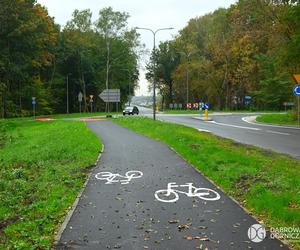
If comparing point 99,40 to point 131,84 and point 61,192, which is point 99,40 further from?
point 61,192

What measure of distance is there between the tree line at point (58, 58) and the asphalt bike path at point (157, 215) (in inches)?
1866

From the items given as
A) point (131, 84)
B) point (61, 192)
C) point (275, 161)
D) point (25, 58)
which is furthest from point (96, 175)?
point (131, 84)

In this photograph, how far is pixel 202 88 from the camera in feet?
301

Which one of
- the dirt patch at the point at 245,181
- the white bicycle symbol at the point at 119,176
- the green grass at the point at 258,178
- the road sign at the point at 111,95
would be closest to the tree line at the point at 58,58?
the road sign at the point at 111,95

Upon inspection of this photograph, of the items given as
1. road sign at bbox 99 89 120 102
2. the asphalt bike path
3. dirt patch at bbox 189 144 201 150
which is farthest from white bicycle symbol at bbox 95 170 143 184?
road sign at bbox 99 89 120 102

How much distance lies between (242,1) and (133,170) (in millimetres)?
33183

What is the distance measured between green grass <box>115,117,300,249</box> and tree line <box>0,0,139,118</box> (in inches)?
1745

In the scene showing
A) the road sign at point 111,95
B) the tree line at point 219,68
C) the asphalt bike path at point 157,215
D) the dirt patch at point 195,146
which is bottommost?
the asphalt bike path at point 157,215

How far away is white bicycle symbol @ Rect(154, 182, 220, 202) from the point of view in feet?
31.0

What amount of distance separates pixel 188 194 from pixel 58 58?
72.5 meters

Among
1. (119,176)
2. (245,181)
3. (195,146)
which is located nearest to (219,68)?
(195,146)

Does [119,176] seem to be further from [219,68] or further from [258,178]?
[219,68]

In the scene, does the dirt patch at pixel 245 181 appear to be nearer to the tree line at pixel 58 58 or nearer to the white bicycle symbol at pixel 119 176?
the white bicycle symbol at pixel 119 176

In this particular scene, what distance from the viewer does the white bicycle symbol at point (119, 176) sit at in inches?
460
